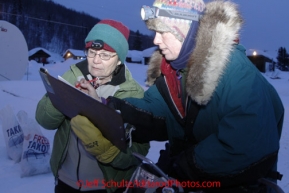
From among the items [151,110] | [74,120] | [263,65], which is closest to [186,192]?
[151,110]

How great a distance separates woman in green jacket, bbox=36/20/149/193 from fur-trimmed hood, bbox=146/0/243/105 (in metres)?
0.64

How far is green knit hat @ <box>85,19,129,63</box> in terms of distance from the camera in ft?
6.37

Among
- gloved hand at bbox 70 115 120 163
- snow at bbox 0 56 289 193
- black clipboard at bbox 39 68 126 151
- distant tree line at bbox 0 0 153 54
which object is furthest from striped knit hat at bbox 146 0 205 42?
distant tree line at bbox 0 0 153 54

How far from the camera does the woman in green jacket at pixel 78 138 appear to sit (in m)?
1.85

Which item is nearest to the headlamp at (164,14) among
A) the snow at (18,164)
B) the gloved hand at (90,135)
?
the gloved hand at (90,135)

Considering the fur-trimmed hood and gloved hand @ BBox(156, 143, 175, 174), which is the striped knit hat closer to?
the fur-trimmed hood

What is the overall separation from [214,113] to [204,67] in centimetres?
21

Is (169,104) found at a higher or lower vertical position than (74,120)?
higher

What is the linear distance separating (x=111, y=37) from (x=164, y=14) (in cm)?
57

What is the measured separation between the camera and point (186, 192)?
1397mm

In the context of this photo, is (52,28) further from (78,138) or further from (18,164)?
(78,138)

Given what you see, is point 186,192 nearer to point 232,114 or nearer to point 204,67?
point 232,114

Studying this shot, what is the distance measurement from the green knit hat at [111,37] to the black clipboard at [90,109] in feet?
1.42

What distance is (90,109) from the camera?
1.46 metres
